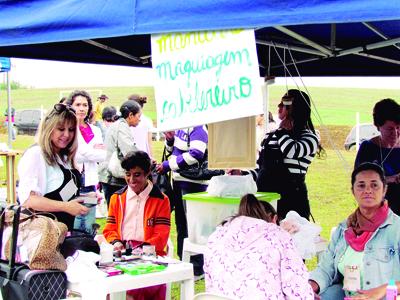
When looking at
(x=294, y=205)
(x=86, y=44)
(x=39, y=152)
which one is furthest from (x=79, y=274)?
(x=86, y=44)

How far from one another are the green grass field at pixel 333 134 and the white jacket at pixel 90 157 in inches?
22.4

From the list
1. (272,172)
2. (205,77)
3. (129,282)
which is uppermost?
(205,77)

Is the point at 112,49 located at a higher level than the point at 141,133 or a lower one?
higher

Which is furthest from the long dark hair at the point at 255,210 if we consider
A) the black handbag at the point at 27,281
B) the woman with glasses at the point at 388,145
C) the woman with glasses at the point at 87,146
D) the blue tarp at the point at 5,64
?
the blue tarp at the point at 5,64

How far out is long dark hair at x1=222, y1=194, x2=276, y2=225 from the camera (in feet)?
8.98

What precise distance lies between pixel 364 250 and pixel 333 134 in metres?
15.7

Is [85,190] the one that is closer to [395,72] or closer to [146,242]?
[146,242]

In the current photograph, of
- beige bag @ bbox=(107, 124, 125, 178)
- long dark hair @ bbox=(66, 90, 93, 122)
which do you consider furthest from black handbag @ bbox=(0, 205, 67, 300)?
long dark hair @ bbox=(66, 90, 93, 122)

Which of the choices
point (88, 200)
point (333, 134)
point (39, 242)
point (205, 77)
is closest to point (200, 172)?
point (88, 200)

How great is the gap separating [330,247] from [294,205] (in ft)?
3.01

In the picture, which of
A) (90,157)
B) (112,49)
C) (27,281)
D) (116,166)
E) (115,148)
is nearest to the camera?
(27,281)

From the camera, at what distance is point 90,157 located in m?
5.13

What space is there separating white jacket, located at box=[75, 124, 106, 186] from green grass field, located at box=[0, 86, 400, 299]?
568 mm

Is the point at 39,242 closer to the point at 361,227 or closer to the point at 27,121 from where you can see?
the point at 361,227
